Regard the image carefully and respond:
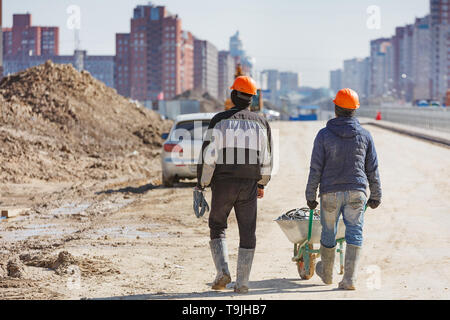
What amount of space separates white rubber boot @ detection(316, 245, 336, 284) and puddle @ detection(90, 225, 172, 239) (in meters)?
4.63

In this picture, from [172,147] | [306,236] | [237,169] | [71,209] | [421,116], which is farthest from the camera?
[421,116]

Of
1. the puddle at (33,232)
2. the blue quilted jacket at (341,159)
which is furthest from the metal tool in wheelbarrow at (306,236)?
the puddle at (33,232)

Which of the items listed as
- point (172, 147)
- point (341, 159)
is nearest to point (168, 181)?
point (172, 147)

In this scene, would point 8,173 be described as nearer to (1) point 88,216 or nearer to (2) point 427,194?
(1) point 88,216

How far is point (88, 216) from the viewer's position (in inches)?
588

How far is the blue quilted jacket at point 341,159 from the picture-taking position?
7.25 metres

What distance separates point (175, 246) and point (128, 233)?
→ 1.64 meters

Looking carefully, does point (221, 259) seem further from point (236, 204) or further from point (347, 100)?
point (347, 100)

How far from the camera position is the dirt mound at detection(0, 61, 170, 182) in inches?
1004

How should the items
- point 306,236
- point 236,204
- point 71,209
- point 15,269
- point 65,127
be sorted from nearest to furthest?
point 236,204
point 306,236
point 15,269
point 71,209
point 65,127

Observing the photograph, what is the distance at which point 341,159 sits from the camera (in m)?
7.25

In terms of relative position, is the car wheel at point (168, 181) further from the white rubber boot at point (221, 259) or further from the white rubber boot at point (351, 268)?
the white rubber boot at point (351, 268)

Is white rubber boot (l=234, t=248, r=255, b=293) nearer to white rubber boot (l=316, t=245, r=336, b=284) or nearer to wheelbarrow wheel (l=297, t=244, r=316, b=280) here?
white rubber boot (l=316, t=245, r=336, b=284)

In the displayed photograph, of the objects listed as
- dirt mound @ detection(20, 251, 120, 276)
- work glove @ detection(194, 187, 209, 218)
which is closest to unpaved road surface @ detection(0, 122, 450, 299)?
dirt mound @ detection(20, 251, 120, 276)
